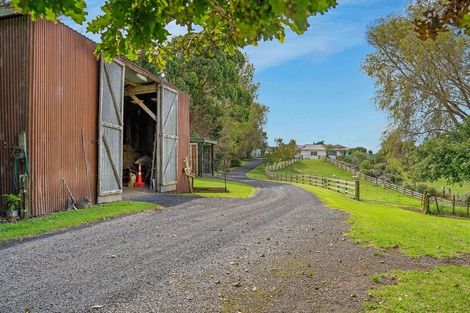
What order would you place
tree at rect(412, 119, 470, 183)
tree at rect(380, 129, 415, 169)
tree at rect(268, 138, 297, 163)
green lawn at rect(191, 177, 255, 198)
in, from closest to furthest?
1. green lawn at rect(191, 177, 255, 198)
2. tree at rect(412, 119, 470, 183)
3. tree at rect(380, 129, 415, 169)
4. tree at rect(268, 138, 297, 163)

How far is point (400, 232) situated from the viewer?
8.61m

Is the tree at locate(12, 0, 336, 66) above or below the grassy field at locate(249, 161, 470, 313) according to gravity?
above

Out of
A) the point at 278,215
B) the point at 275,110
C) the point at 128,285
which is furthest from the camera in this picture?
the point at 275,110

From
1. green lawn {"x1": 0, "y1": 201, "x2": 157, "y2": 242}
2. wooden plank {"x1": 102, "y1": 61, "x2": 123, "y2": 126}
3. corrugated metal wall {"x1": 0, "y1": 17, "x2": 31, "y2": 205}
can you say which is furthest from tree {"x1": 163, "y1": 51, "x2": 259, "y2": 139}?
corrugated metal wall {"x1": 0, "y1": 17, "x2": 31, "y2": 205}

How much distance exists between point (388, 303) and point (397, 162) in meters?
20.3

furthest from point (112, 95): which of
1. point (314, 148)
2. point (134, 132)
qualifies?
point (314, 148)

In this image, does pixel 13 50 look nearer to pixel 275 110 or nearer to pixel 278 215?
pixel 278 215

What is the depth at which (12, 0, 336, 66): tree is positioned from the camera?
169cm

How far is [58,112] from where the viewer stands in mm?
10078

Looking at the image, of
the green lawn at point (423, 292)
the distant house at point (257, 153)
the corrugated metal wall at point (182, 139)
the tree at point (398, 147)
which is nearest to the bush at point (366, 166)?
the tree at point (398, 147)

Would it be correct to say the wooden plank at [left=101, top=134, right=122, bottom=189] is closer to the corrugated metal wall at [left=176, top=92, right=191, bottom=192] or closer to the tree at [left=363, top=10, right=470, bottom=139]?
the corrugated metal wall at [left=176, top=92, right=191, bottom=192]

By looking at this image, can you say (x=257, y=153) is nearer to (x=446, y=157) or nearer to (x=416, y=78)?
(x=416, y=78)

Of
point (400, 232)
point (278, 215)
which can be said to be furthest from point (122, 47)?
point (278, 215)

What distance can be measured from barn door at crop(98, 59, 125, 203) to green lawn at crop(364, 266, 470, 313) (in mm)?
9299
